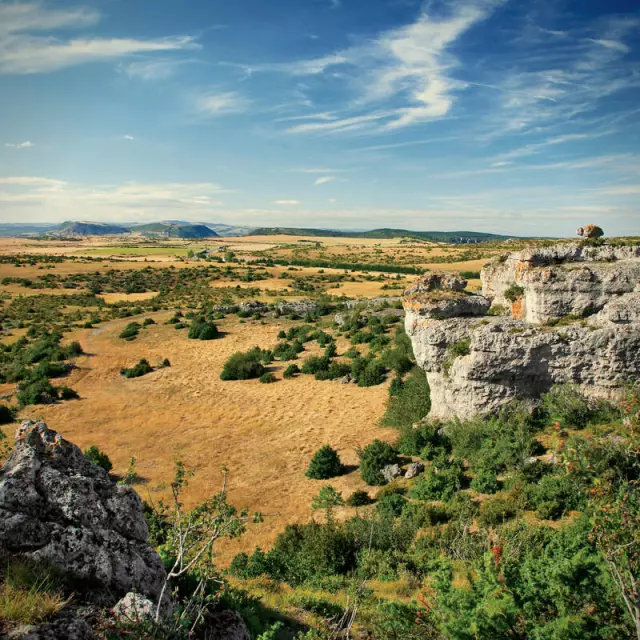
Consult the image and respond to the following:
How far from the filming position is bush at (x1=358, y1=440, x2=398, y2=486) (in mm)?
13586

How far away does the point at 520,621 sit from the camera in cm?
559

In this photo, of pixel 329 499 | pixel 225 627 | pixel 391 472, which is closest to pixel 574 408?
pixel 391 472

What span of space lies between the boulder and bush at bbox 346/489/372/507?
45.1 inches

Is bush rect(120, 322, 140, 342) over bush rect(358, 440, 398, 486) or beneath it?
over

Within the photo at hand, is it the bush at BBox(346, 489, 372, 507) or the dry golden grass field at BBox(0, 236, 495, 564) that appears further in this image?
the dry golden grass field at BBox(0, 236, 495, 564)

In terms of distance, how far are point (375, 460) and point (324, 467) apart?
1.69 meters

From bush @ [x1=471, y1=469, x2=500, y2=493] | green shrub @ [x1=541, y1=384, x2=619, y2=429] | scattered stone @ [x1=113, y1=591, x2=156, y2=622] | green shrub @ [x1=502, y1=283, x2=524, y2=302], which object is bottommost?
bush @ [x1=471, y1=469, x2=500, y2=493]

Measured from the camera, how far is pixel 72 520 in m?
4.48

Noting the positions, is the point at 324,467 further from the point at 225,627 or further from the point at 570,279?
the point at 570,279

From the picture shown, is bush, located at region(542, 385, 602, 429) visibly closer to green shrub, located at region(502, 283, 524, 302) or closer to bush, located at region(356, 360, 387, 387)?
green shrub, located at region(502, 283, 524, 302)

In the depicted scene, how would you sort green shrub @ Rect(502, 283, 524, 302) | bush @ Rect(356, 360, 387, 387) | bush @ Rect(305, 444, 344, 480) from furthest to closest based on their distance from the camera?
bush @ Rect(356, 360, 387, 387) < green shrub @ Rect(502, 283, 524, 302) < bush @ Rect(305, 444, 344, 480)

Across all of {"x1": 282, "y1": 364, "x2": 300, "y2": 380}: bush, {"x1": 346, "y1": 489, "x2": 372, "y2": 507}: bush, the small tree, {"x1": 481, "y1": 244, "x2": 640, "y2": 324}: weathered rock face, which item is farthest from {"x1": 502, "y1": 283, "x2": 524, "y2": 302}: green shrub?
{"x1": 282, "y1": 364, "x2": 300, "y2": 380}: bush

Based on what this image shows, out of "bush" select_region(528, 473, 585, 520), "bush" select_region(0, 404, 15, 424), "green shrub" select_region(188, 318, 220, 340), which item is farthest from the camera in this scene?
"green shrub" select_region(188, 318, 220, 340)

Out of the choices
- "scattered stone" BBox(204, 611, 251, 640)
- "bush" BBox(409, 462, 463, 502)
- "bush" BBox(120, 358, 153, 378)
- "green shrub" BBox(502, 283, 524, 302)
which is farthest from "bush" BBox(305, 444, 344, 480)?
"bush" BBox(120, 358, 153, 378)
